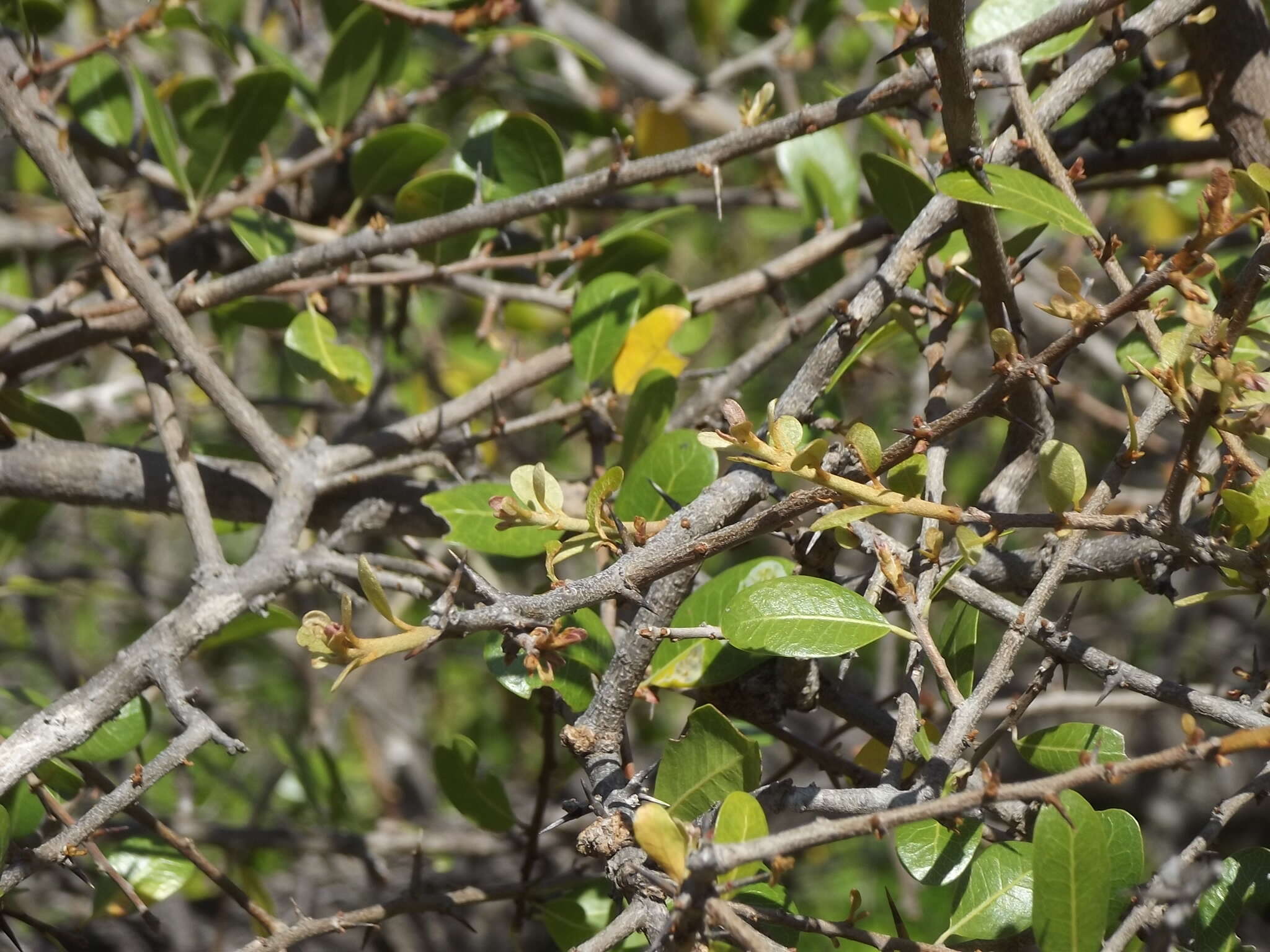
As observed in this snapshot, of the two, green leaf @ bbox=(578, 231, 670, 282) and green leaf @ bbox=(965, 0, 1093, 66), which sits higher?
green leaf @ bbox=(965, 0, 1093, 66)

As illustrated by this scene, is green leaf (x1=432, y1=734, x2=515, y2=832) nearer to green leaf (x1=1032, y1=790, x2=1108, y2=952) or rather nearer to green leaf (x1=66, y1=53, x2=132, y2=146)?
green leaf (x1=1032, y1=790, x2=1108, y2=952)

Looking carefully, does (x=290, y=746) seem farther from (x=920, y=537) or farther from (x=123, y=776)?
(x=920, y=537)

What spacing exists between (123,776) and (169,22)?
5.10 ft

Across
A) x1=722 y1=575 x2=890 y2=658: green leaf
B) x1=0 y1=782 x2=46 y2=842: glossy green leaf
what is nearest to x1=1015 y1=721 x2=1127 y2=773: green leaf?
x1=722 y1=575 x2=890 y2=658: green leaf

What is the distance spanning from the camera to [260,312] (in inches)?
61.5

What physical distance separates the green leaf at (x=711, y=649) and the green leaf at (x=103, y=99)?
1239 millimetres

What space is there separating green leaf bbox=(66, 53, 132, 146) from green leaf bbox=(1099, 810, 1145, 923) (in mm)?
1681

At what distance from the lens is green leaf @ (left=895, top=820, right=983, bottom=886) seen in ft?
2.95

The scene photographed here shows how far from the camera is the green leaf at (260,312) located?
1543 mm

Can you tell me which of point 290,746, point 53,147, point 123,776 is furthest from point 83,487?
point 123,776

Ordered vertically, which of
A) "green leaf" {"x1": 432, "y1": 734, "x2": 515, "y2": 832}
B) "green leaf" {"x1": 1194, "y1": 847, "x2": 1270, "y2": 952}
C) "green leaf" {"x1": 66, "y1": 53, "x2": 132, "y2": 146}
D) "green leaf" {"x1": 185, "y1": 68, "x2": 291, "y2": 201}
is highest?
"green leaf" {"x1": 66, "y1": 53, "x2": 132, "y2": 146}

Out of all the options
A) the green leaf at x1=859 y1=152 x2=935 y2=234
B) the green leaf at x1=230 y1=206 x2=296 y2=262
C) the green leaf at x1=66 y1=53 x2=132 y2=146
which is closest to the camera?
the green leaf at x1=859 y1=152 x2=935 y2=234

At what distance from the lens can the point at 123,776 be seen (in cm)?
225

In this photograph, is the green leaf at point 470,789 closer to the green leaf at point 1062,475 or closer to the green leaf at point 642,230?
the green leaf at point 642,230
